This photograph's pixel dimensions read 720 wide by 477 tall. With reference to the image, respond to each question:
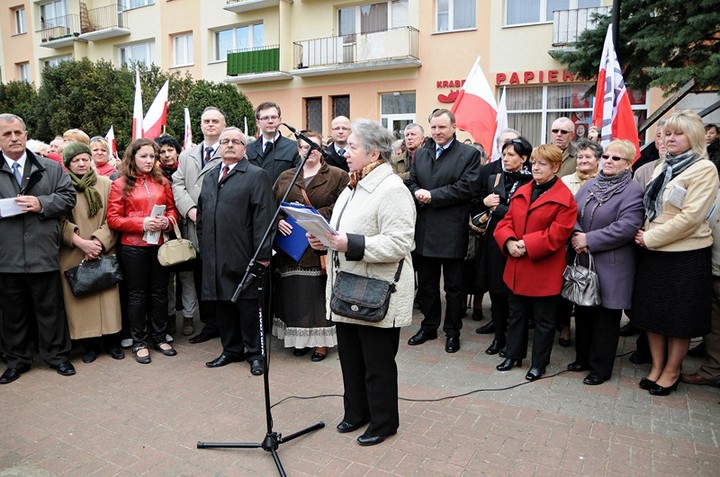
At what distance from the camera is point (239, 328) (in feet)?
18.3

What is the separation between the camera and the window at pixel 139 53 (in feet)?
84.7

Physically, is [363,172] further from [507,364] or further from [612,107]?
[612,107]

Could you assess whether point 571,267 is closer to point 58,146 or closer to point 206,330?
point 206,330

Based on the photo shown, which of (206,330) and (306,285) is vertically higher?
(306,285)

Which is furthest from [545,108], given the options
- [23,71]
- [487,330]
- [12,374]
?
[23,71]

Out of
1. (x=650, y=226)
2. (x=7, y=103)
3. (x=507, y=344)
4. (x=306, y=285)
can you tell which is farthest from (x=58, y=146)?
(x=7, y=103)

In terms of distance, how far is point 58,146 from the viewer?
24.8 ft

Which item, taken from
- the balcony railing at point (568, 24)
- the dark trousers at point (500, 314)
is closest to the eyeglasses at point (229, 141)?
the dark trousers at point (500, 314)

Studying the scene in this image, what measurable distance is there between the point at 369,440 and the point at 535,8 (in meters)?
16.3

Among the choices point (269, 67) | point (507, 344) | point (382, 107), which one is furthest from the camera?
point (269, 67)

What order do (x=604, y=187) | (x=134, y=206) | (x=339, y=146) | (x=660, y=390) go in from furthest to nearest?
(x=339, y=146) → (x=134, y=206) → (x=604, y=187) → (x=660, y=390)

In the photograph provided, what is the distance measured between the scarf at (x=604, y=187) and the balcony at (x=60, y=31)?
2955 cm

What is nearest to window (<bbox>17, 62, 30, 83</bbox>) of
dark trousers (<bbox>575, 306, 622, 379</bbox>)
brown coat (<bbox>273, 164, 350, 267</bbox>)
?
brown coat (<bbox>273, 164, 350, 267</bbox>)

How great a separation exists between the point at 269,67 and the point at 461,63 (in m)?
7.82
